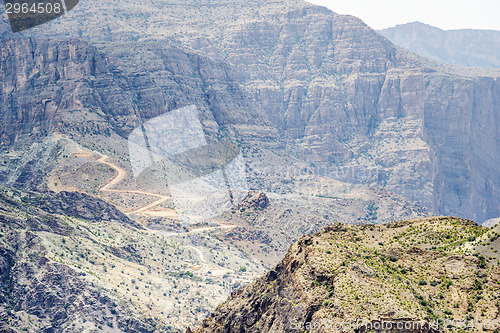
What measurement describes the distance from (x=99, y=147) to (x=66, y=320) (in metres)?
98.2

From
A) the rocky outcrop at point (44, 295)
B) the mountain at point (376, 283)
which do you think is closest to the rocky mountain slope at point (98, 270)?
the rocky outcrop at point (44, 295)

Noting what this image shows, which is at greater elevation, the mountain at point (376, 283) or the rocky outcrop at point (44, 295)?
the mountain at point (376, 283)

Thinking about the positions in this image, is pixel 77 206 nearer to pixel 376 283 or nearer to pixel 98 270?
pixel 98 270

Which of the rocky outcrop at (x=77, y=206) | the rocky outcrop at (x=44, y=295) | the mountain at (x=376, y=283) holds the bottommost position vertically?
the rocky outcrop at (x=77, y=206)

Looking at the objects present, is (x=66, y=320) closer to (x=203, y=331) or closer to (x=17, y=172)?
(x=203, y=331)

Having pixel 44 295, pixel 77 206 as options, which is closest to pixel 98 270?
pixel 44 295

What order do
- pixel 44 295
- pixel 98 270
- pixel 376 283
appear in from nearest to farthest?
pixel 376 283
pixel 44 295
pixel 98 270

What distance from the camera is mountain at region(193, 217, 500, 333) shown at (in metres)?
47.3

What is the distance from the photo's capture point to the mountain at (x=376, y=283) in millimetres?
47312

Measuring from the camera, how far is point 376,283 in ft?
164

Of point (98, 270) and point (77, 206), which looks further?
point (77, 206)

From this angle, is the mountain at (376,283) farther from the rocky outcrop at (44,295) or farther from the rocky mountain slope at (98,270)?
the rocky mountain slope at (98,270)

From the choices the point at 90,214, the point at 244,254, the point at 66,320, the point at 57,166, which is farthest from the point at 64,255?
the point at 57,166

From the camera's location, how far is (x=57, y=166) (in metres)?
177
